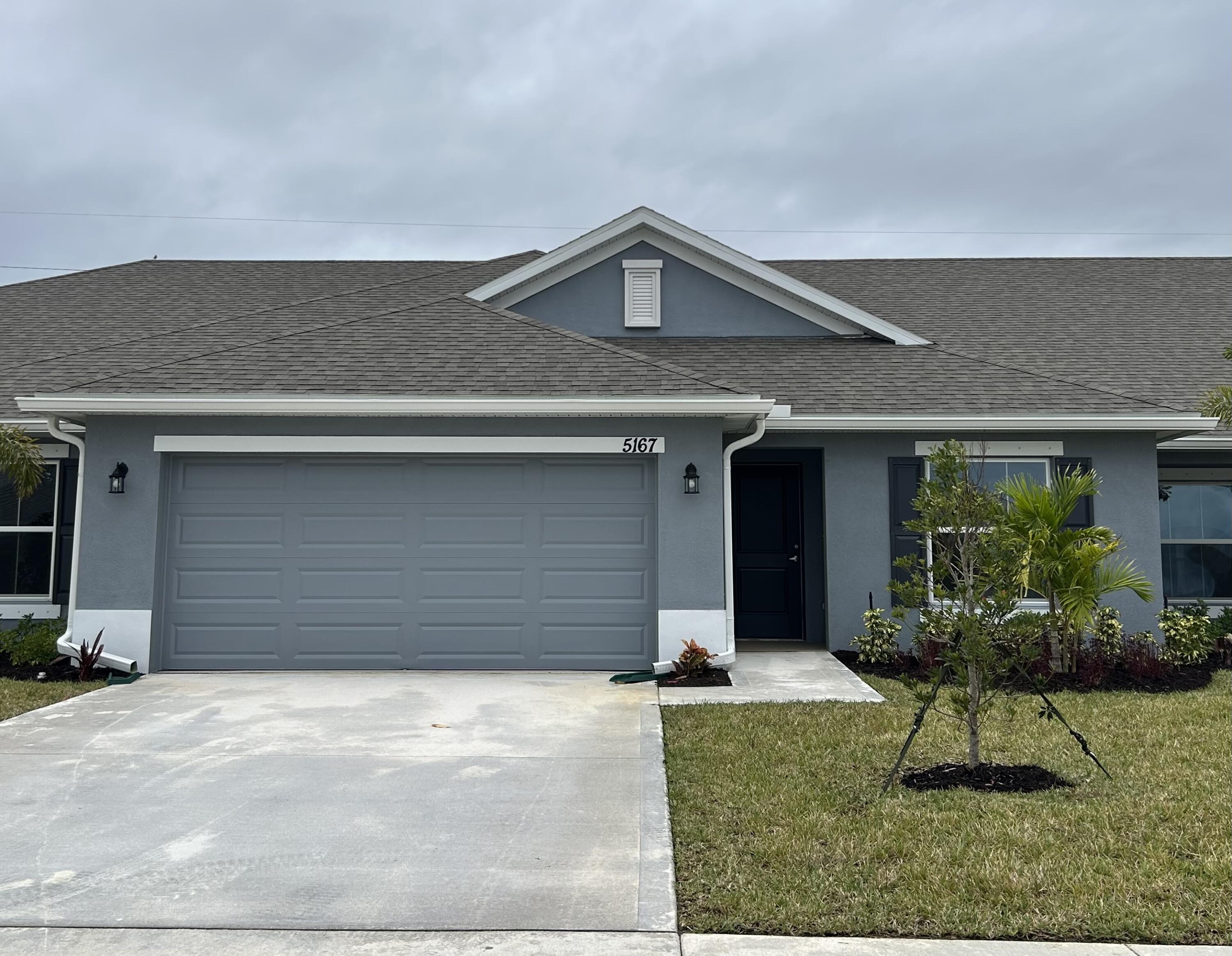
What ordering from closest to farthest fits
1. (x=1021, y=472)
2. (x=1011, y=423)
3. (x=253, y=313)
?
(x=1011, y=423) → (x=1021, y=472) → (x=253, y=313)

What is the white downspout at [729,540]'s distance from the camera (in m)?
9.71

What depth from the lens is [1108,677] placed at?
377 inches

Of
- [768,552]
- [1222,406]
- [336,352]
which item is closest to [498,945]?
[336,352]

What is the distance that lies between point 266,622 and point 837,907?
290 inches

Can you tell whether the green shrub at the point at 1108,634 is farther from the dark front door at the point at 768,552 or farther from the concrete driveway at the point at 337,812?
the concrete driveway at the point at 337,812

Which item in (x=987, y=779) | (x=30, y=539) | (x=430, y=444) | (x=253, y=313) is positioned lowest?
(x=987, y=779)

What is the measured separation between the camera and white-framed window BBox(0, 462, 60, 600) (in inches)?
449

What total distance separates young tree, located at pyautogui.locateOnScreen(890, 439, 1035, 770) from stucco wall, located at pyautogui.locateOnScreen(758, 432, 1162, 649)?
16.0ft

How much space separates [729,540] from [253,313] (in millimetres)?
7158

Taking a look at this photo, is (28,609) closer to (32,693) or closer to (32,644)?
(32,644)

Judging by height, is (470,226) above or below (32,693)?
above

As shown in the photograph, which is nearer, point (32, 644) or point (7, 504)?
point (32, 644)

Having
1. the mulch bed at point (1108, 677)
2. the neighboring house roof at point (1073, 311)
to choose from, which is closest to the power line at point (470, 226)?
the neighboring house roof at point (1073, 311)

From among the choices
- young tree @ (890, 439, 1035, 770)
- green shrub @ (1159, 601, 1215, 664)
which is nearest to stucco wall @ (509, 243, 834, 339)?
green shrub @ (1159, 601, 1215, 664)
